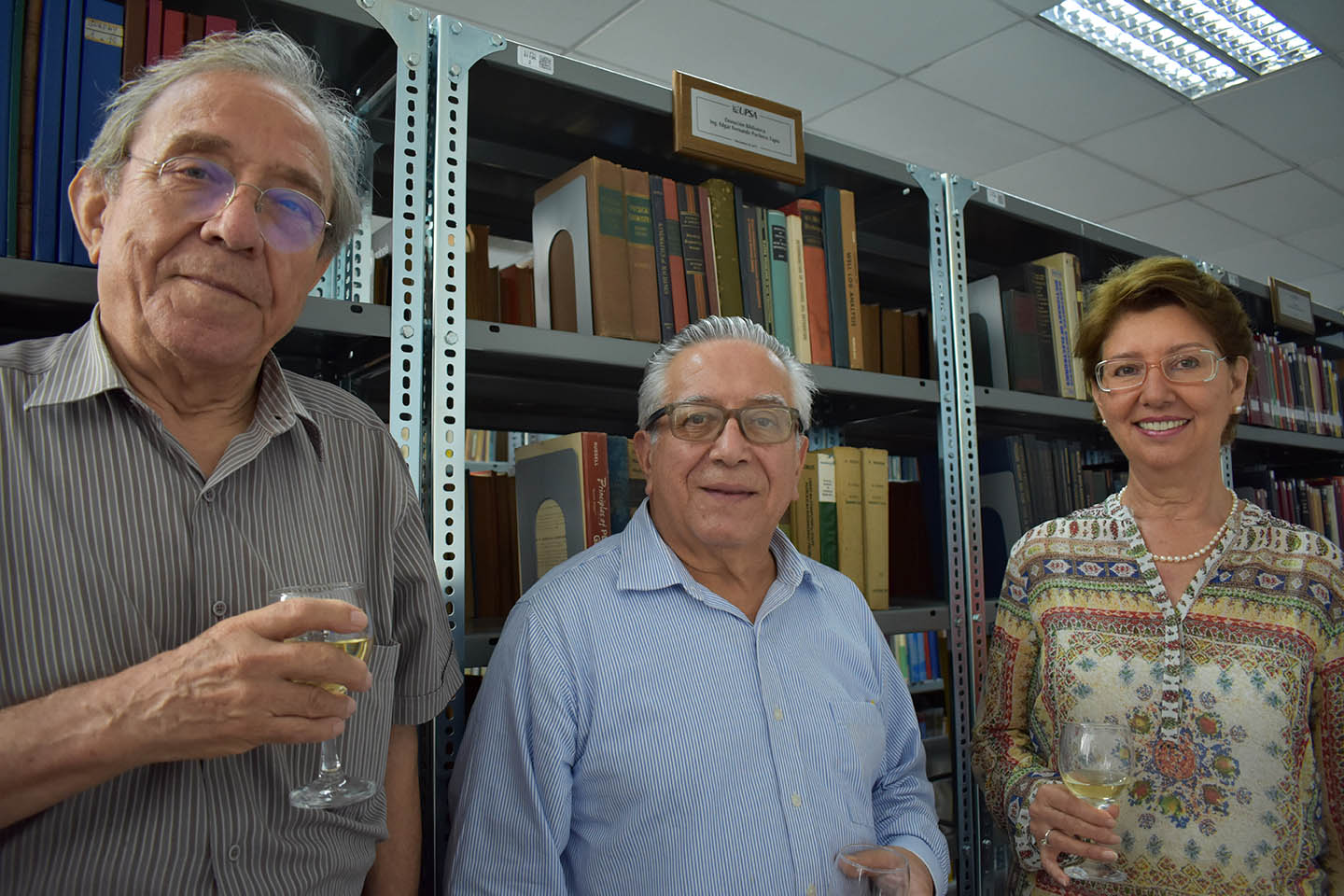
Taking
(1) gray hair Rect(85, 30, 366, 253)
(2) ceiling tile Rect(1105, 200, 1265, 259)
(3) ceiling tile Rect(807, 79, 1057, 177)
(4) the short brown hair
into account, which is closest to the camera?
(1) gray hair Rect(85, 30, 366, 253)

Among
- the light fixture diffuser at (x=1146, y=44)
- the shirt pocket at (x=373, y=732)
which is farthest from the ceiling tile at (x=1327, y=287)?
the shirt pocket at (x=373, y=732)

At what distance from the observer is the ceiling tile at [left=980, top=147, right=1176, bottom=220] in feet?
16.6

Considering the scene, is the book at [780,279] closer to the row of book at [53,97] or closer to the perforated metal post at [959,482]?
the perforated metal post at [959,482]

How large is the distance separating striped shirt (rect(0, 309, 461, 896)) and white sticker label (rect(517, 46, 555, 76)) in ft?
2.28

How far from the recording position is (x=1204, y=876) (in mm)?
1426

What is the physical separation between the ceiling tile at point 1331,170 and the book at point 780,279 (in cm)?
501

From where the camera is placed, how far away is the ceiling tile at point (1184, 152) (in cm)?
464

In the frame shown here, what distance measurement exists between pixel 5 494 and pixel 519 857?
0.78m

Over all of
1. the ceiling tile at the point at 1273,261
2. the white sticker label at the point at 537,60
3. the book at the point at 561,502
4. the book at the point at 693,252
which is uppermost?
the ceiling tile at the point at 1273,261

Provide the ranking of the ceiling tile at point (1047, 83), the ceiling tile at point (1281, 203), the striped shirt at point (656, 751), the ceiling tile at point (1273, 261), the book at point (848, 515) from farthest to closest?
the ceiling tile at point (1273, 261) → the ceiling tile at point (1281, 203) → the ceiling tile at point (1047, 83) → the book at point (848, 515) → the striped shirt at point (656, 751)

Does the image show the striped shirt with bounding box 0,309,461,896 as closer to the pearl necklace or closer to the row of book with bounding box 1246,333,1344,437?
the pearl necklace

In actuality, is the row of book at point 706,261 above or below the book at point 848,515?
above

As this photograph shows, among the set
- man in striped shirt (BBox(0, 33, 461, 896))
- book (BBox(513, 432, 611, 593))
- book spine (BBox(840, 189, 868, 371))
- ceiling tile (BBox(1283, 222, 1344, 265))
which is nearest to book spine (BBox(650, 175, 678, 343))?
book (BBox(513, 432, 611, 593))

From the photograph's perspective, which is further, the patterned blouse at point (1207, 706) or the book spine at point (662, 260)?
the book spine at point (662, 260)
